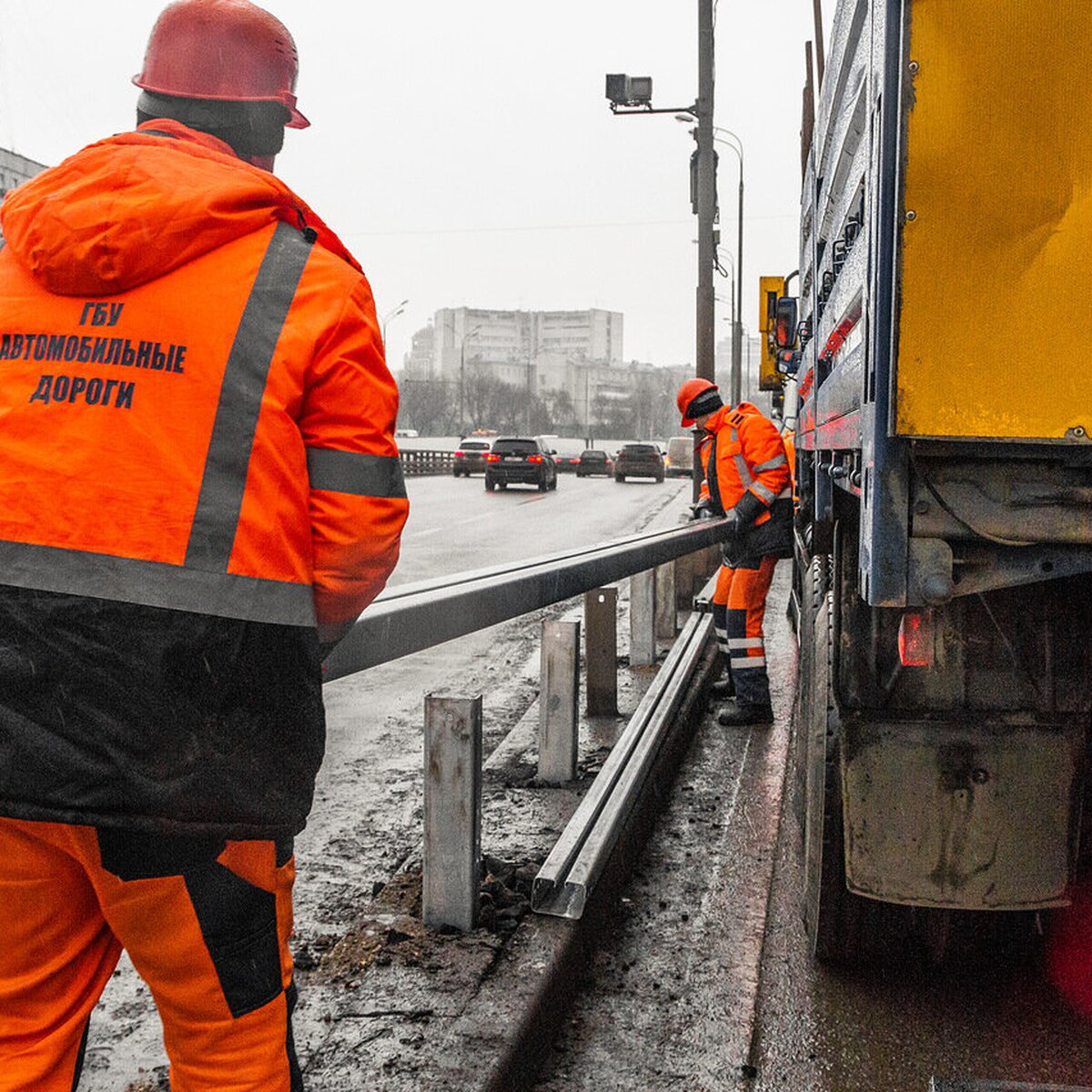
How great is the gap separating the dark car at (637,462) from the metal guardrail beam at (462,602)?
42187mm

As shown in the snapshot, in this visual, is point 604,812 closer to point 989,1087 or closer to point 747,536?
point 989,1087

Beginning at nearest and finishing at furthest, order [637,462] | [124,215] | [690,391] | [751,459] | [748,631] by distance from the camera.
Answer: [124,215]
[748,631]
[751,459]
[690,391]
[637,462]

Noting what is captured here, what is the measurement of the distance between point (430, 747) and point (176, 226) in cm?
202

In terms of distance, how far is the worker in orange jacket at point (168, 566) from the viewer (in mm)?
1655

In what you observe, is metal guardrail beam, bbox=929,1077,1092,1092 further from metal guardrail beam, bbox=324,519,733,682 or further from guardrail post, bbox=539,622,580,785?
guardrail post, bbox=539,622,580,785

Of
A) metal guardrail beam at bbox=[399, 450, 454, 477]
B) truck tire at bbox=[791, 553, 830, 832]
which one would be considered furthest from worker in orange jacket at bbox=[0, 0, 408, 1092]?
metal guardrail beam at bbox=[399, 450, 454, 477]

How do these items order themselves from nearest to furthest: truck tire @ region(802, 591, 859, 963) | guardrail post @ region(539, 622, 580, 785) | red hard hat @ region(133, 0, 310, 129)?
1. red hard hat @ region(133, 0, 310, 129)
2. truck tire @ region(802, 591, 859, 963)
3. guardrail post @ region(539, 622, 580, 785)

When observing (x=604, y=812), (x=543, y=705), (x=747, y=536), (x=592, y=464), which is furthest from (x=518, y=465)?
(x=604, y=812)

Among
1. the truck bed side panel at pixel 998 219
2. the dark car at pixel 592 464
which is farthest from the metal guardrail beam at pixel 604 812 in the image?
the dark car at pixel 592 464

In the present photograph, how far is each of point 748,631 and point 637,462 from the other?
40488mm

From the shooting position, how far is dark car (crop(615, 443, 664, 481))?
47.0m

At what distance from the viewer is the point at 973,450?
7.59ft

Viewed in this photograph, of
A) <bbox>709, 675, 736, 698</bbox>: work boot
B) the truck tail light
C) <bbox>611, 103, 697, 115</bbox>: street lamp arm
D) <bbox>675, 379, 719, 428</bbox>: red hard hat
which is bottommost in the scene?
<bbox>709, 675, 736, 698</bbox>: work boot

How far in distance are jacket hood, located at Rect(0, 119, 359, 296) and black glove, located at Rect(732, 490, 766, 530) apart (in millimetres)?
5561
